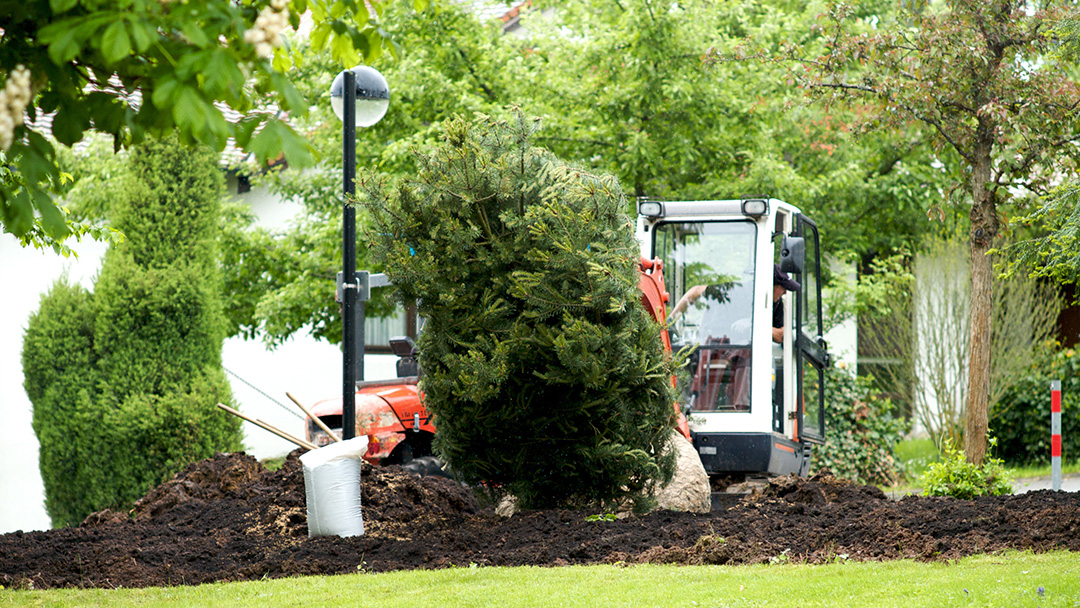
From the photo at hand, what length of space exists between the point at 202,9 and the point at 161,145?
1005 centimetres

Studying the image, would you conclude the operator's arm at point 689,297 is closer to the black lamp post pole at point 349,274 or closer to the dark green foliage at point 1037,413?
the black lamp post pole at point 349,274

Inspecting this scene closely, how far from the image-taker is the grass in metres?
4.68

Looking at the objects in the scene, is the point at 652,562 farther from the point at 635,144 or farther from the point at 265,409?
the point at 265,409

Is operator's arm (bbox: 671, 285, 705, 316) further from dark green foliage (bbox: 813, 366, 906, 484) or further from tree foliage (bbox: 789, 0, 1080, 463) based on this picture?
dark green foliage (bbox: 813, 366, 906, 484)

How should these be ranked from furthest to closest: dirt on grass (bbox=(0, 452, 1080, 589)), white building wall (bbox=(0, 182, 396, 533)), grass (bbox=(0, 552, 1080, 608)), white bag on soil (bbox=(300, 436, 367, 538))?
white building wall (bbox=(0, 182, 396, 533)) → white bag on soil (bbox=(300, 436, 367, 538)) → dirt on grass (bbox=(0, 452, 1080, 589)) → grass (bbox=(0, 552, 1080, 608))

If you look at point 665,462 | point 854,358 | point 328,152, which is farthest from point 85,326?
point 854,358

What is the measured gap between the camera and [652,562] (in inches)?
233

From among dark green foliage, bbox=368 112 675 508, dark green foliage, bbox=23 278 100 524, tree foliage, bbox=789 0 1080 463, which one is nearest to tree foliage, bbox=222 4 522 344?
dark green foliage, bbox=23 278 100 524

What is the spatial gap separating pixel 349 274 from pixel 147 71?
5497 millimetres

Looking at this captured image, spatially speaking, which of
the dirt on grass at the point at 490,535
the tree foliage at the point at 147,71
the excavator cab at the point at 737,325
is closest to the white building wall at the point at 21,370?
the dirt on grass at the point at 490,535

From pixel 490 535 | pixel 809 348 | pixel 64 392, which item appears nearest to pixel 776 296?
pixel 809 348

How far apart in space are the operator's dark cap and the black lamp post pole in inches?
148

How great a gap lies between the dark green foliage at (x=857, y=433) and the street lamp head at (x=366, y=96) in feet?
24.8

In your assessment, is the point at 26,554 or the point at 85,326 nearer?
the point at 26,554
